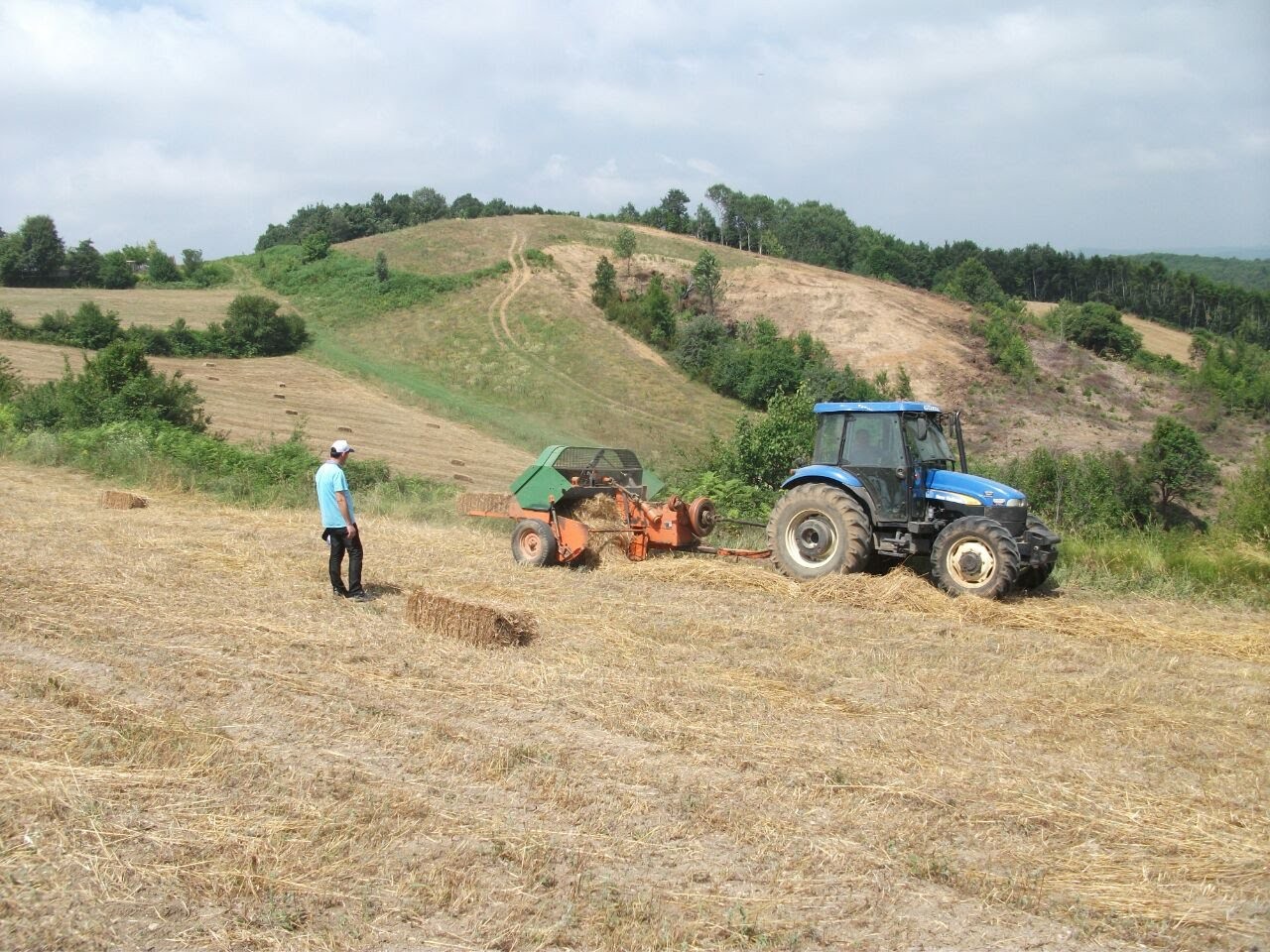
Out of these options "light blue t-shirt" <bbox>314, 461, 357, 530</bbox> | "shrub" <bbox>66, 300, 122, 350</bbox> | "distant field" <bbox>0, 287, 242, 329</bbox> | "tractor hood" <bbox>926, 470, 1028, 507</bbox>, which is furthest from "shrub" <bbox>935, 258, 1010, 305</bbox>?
"light blue t-shirt" <bbox>314, 461, 357, 530</bbox>

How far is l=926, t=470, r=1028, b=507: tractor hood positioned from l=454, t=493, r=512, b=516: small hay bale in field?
16.5ft

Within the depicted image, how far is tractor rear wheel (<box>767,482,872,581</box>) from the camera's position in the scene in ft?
35.4

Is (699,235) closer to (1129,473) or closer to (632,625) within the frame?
(1129,473)

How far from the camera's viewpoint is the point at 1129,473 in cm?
3092

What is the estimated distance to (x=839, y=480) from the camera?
11.1 m

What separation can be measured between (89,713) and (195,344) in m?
36.4

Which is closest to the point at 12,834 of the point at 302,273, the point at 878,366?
the point at 878,366

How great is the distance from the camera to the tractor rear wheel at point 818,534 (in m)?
10.8

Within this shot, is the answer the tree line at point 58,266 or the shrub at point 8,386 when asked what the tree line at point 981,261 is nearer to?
the tree line at point 58,266

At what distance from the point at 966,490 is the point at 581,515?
4.48 m

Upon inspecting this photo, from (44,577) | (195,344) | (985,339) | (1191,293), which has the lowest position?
(44,577)

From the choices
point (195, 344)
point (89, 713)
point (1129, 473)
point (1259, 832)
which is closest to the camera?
point (1259, 832)

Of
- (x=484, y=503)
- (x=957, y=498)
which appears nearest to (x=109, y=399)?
(x=484, y=503)

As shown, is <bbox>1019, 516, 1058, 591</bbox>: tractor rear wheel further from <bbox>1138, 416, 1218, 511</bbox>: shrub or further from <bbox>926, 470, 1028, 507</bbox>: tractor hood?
<bbox>1138, 416, 1218, 511</bbox>: shrub
